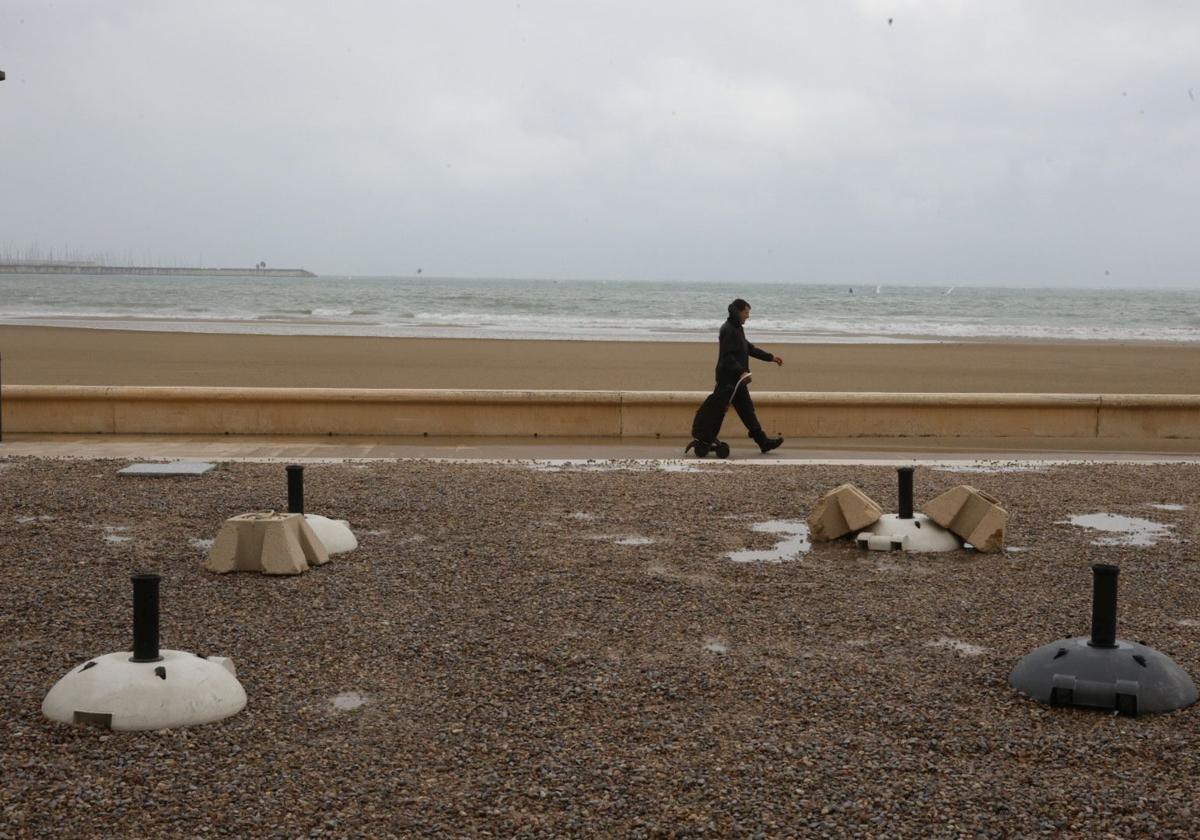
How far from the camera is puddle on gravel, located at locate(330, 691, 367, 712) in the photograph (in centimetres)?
492

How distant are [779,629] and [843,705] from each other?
45.2 inches

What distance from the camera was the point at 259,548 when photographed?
7.12 m

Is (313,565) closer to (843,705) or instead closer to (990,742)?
(843,705)

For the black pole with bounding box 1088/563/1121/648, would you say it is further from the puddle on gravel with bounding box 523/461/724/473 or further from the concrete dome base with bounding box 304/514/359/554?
the puddle on gravel with bounding box 523/461/724/473

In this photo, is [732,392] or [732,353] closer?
[732,392]

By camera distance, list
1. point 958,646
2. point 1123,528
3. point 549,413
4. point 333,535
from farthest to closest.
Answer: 1. point 549,413
2. point 1123,528
3. point 333,535
4. point 958,646

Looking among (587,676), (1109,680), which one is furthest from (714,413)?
(1109,680)

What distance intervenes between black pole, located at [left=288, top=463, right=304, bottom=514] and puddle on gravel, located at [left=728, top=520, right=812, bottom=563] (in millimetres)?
2527

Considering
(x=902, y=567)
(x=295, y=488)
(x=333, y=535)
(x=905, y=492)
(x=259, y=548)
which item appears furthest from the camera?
(x=905, y=492)

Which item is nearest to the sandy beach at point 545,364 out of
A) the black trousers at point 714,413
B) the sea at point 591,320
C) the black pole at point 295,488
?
the sea at point 591,320

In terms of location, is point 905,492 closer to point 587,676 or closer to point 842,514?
point 842,514

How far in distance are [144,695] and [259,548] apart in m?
2.48

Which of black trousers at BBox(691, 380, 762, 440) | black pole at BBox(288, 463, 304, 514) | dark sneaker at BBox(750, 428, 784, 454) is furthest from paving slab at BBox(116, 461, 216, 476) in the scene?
dark sneaker at BBox(750, 428, 784, 454)

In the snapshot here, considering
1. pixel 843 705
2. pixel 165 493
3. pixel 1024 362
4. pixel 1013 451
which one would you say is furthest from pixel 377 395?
pixel 1024 362
